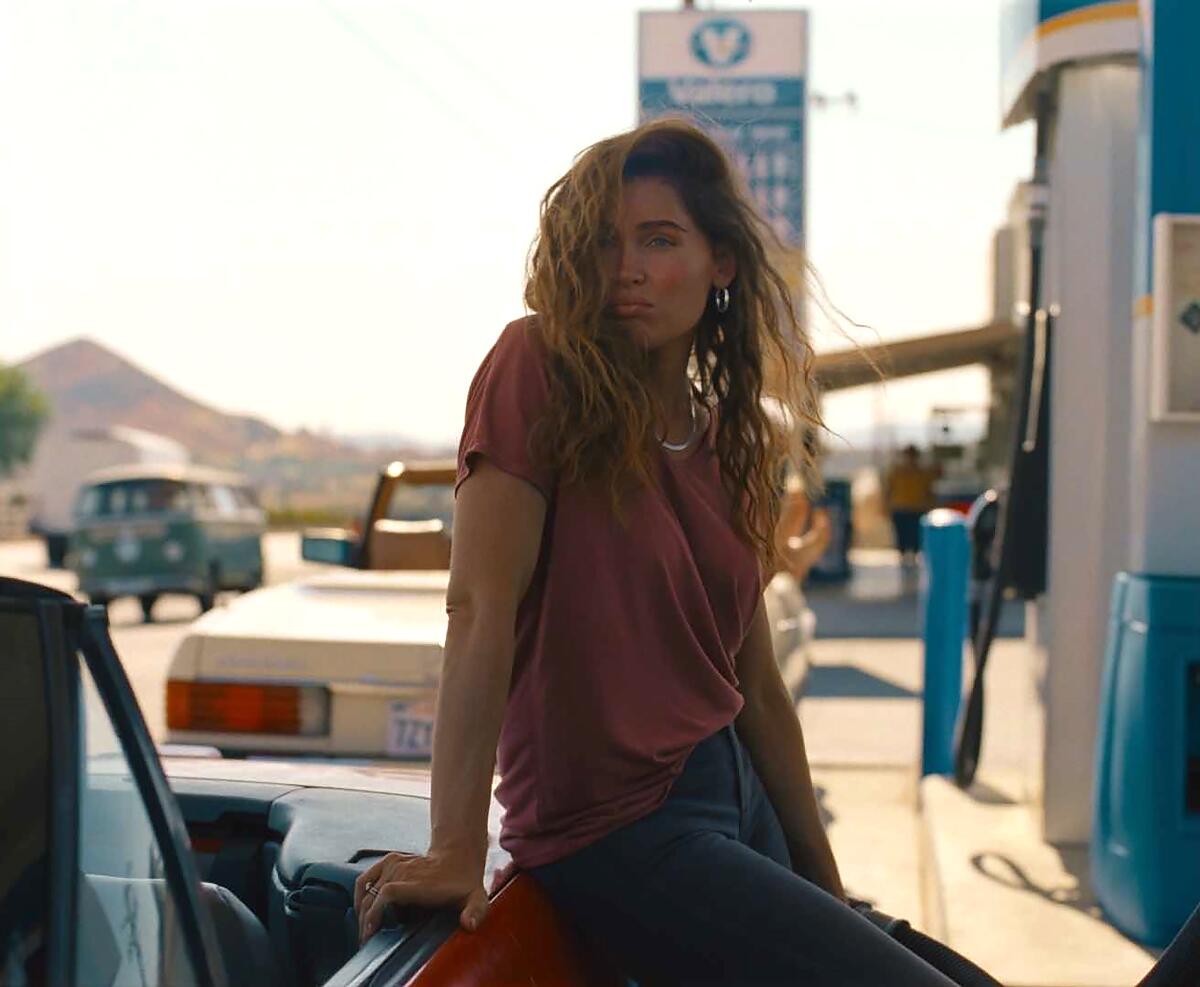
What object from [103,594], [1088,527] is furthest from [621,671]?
[103,594]

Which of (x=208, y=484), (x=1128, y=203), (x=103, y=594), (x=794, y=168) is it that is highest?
(x=794, y=168)

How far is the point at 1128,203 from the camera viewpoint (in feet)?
18.7

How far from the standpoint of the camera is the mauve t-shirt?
2.02m

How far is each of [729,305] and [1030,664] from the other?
447 centimetres

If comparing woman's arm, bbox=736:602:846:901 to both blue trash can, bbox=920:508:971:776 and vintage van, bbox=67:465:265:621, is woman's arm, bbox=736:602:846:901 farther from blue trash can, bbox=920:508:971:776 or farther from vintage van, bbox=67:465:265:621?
vintage van, bbox=67:465:265:621

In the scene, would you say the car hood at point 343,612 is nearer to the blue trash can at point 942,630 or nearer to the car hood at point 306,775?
the car hood at point 306,775

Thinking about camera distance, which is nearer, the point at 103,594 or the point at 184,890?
the point at 184,890

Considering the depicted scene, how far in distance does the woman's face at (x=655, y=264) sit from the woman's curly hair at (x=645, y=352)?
19mm

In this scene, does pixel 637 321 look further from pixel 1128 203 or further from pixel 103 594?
pixel 103 594

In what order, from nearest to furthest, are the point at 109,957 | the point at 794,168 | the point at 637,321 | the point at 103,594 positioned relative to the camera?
1. the point at 109,957
2. the point at 637,321
3. the point at 103,594
4. the point at 794,168

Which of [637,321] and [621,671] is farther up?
[637,321]

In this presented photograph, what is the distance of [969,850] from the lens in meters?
5.75

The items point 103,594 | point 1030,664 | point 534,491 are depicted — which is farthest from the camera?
point 103,594

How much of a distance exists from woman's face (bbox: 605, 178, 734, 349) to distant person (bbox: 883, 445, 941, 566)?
2109cm
